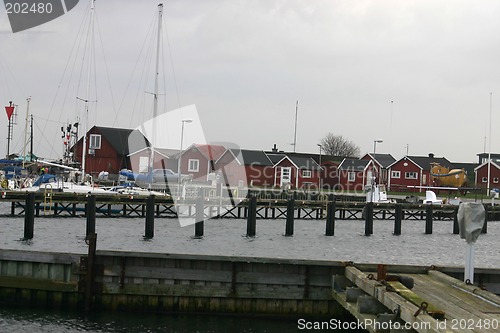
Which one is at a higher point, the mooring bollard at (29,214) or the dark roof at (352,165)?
the dark roof at (352,165)

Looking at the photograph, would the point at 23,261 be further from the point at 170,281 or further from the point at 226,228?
the point at 226,228

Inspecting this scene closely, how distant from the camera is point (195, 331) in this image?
1772 centimetres

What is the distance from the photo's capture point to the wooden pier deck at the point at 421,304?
11625mm

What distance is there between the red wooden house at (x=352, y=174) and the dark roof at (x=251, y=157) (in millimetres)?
12313

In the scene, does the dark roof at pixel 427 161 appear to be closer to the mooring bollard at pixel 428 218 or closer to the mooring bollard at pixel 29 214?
the mooring bollard at pixel 428 218

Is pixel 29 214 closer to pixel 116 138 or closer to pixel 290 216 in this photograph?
pixel 290 216

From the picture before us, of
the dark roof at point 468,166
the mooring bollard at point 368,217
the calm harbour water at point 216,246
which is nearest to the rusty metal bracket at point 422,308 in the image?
the calm harbour water at point 216,246

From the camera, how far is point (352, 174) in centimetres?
9394

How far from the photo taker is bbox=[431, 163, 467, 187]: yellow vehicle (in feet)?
322

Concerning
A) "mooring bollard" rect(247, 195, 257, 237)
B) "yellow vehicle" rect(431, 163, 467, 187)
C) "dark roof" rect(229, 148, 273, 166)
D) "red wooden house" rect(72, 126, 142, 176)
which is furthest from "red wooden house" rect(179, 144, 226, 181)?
"mooring bollard" rect(247, 195, 257, 237)

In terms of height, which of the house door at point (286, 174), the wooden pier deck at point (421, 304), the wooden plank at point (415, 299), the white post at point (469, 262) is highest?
the house door at point (286, 174)

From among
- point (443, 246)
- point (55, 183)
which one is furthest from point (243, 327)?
point (55, 183)

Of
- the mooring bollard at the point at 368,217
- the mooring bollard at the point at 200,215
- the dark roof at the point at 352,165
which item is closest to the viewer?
the mooring bollard at the point at 200,215

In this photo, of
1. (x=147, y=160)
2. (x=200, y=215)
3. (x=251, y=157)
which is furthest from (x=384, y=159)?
(x=200, y=215)
